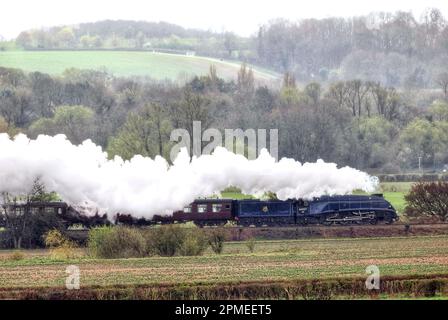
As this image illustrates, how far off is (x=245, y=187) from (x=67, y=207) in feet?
42.5

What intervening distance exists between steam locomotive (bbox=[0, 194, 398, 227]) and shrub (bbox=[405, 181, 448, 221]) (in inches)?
218

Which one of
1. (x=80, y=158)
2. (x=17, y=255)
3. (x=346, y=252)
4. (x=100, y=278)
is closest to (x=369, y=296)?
(x=100, y=278)

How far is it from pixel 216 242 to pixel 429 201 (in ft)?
86.8

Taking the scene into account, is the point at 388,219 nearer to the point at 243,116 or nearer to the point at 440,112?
the point at 243,116

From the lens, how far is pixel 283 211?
Answer: 92500 mm

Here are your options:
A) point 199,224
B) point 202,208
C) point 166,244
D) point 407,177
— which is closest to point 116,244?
point 166,244

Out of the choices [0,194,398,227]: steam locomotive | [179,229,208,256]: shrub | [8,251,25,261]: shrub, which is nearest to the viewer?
[8,251,25,261]: shrub

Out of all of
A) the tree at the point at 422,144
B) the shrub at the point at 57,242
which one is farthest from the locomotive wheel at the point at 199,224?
the tree at the point at 422,144

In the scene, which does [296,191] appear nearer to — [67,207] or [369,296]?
[67,207]

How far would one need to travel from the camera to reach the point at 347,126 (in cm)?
15300

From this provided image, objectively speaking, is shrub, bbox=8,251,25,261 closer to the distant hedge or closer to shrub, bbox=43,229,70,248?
shrub, bbox=43,229,70,248

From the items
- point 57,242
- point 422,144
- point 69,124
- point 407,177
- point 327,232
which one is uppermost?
point 69,124

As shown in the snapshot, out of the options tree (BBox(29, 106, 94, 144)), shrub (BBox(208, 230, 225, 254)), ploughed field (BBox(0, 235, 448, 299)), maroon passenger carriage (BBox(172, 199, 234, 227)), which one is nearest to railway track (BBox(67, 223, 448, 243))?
maroon passenger carriage (BBox(172, 199, 234, 227))

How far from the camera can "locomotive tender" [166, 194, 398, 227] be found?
299 ft
